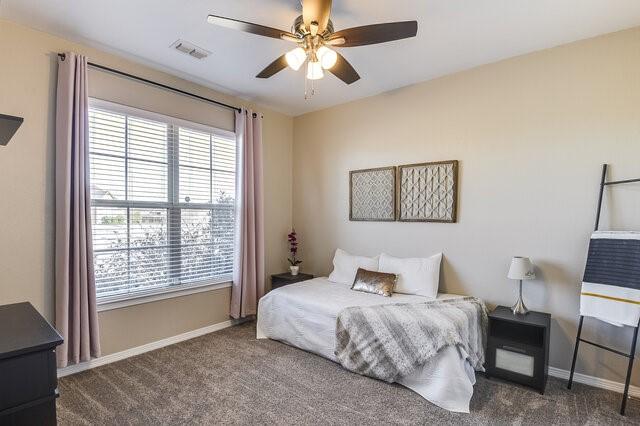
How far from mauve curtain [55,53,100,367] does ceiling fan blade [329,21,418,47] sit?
6.96ft

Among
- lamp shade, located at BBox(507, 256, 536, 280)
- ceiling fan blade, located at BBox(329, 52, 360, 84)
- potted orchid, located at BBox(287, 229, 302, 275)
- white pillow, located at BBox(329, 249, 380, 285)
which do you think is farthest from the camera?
potted orchid, located at BBox(287, 229, 302, 275)

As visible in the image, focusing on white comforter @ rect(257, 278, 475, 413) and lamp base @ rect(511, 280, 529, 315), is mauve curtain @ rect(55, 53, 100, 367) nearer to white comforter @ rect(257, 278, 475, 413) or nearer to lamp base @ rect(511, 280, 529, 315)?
white comforter @ rect(257, 278, 475, 413)

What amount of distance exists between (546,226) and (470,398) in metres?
1.56

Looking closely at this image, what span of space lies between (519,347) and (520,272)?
588mm

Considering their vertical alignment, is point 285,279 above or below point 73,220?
below

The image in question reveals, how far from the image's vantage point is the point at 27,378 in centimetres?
134

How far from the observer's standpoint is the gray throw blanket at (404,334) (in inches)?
101

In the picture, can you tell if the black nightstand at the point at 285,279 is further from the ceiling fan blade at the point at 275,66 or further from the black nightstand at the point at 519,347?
the ceiling fan blade at the point at 275,66

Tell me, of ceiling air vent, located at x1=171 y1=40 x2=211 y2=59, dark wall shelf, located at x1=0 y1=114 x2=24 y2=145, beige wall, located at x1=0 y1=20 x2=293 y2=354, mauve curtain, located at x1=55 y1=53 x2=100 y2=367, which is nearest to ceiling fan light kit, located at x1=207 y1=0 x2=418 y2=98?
ceiling air vent, located at x1=171 y1=40 x2=211 y2=59

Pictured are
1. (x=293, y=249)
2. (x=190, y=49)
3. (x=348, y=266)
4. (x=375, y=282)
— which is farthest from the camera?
(x=293, y=249)

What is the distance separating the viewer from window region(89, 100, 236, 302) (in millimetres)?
3029

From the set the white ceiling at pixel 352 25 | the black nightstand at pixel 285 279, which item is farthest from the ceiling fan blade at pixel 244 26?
the black nightstand at pixel 285 279

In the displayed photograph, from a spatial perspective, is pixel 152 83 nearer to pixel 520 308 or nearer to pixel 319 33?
pixel 319 33

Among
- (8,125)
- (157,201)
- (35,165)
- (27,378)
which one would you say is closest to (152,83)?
(157,201)
